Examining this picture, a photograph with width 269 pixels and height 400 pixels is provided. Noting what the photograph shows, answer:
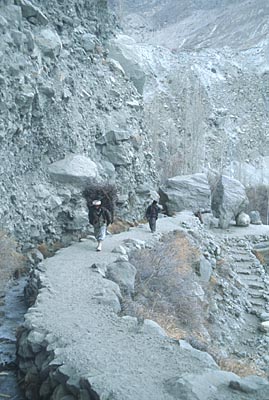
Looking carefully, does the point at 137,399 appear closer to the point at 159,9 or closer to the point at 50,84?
the point at 50,84

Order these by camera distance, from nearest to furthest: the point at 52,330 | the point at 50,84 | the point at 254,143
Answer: the point at 52,330, the point at 50,84, the point at 254,143

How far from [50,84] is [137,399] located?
13.9 metres

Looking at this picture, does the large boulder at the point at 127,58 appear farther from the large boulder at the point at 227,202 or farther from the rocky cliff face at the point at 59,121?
the large boulder at the point at 227,202

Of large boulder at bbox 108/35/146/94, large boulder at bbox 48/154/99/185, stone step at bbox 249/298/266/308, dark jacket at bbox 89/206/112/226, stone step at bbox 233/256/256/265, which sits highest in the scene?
large boulder at bbox 108/35/146/94

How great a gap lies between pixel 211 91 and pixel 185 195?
35.1 meters

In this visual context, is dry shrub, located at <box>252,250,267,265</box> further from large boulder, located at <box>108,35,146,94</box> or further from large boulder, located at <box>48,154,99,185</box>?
large boulder, located at <box>108,35,146,94</box>

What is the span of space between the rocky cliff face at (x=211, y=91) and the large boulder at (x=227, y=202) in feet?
26.5

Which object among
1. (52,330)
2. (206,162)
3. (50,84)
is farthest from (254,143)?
(52,330)

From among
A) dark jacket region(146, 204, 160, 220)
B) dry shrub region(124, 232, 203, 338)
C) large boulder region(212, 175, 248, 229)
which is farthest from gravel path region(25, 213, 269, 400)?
large boulder region(212, 175, 248, 229)

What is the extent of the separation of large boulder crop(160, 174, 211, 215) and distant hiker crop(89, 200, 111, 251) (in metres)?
13.4

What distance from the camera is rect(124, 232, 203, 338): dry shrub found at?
9.58m

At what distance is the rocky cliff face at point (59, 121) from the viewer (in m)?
14.9

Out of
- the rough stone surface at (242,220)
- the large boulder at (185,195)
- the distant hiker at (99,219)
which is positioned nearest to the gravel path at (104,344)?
the distant hiker at (99,219)

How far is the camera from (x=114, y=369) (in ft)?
19.2
